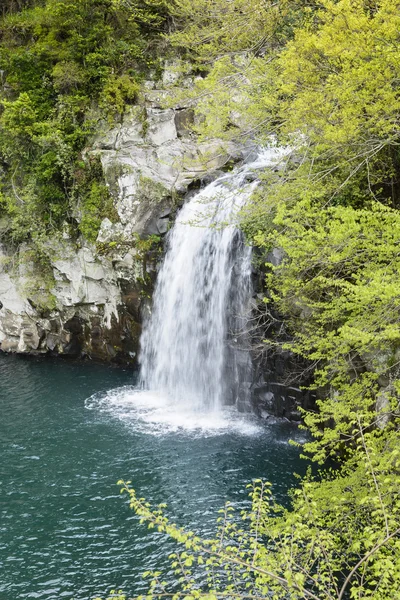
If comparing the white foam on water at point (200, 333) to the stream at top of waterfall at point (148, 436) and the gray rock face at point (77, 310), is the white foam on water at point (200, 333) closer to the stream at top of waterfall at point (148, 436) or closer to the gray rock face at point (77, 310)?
the stream at top of waterfall at point (148, 436)

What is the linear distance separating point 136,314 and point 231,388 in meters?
4.89

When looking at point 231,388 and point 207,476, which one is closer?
point 207,476

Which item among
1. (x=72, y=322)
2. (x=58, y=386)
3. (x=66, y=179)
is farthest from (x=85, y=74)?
(x=58, y=386)

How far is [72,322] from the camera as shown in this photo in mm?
19547

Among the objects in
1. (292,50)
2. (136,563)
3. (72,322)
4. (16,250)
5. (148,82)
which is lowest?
(136,563)

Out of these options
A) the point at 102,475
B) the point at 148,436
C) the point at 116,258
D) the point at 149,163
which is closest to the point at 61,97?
the point at 149,163

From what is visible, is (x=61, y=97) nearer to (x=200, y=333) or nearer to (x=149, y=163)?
(x=149, y=163)

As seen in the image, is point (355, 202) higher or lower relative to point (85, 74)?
lower

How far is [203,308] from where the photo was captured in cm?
1537

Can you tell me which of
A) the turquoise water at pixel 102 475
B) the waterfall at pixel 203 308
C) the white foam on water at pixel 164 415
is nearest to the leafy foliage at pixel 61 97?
the waterfall at pixel 203 308

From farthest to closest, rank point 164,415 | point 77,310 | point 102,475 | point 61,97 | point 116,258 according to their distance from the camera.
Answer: point 61,97
point 77,310
point 116,258
point 164,415
point 102,475

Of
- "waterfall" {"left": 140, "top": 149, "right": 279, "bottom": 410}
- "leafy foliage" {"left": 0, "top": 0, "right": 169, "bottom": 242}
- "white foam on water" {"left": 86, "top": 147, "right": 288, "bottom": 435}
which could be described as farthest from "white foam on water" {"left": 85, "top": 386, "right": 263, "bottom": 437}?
"leafy foliage" {"left": 0, "top": 0, "right": 169, "bottom": 242}

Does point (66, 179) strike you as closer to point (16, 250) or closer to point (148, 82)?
point (16, 250)

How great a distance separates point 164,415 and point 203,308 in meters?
3.34
